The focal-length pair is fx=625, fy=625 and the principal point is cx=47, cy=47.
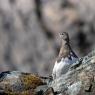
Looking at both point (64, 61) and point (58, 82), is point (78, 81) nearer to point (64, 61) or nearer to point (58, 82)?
point (58, 82)

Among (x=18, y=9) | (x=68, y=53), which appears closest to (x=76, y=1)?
(x=18, y=9)

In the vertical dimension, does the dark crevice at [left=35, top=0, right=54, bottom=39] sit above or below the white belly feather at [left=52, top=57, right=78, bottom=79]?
above

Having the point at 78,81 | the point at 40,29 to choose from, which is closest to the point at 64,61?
the point at 78,81

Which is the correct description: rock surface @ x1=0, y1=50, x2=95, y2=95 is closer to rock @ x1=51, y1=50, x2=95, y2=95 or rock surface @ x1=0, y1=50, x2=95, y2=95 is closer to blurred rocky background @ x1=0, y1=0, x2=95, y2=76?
rock @ x1=51, y1=50, x2=95, y2=95

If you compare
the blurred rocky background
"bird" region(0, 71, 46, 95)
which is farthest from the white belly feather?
the blurred rocky background

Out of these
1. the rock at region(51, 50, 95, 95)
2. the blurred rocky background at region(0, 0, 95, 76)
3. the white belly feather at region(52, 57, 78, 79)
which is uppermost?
the blurred rocky background at region(0, 0, 95, 76)

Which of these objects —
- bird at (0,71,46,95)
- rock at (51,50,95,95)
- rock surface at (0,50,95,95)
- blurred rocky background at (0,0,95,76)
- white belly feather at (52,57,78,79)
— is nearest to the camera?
rock at (51,50,95,95)
